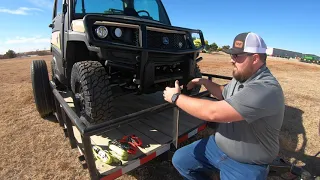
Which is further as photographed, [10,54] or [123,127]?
[10,54]

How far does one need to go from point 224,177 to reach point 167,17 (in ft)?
11.4

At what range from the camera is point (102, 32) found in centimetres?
260

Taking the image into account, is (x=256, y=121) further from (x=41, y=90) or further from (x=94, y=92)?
(x=41, y=90)

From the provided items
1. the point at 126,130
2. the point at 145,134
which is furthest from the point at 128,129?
the point at 145,134

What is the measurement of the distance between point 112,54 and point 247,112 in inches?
66.1

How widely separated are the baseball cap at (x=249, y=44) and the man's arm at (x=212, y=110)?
19.1 inches

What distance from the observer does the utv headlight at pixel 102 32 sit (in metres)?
2.59

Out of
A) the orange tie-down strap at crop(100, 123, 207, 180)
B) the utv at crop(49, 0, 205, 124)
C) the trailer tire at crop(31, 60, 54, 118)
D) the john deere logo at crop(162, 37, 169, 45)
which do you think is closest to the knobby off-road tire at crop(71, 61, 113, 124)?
the utv at crop(49, 0, 205, 124)

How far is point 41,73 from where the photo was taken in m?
4.20

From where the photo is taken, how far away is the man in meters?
1.72

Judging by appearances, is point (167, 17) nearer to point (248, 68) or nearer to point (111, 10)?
point (111, 10)

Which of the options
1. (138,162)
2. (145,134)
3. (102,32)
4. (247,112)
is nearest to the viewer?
(247,112)

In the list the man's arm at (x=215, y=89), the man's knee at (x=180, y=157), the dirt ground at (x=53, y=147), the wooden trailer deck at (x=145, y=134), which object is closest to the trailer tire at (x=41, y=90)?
the dirt ground at (x=53, y=147)

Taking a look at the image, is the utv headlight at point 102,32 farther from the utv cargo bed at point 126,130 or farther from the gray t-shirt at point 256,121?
the gray t-shirt at point 256,121
